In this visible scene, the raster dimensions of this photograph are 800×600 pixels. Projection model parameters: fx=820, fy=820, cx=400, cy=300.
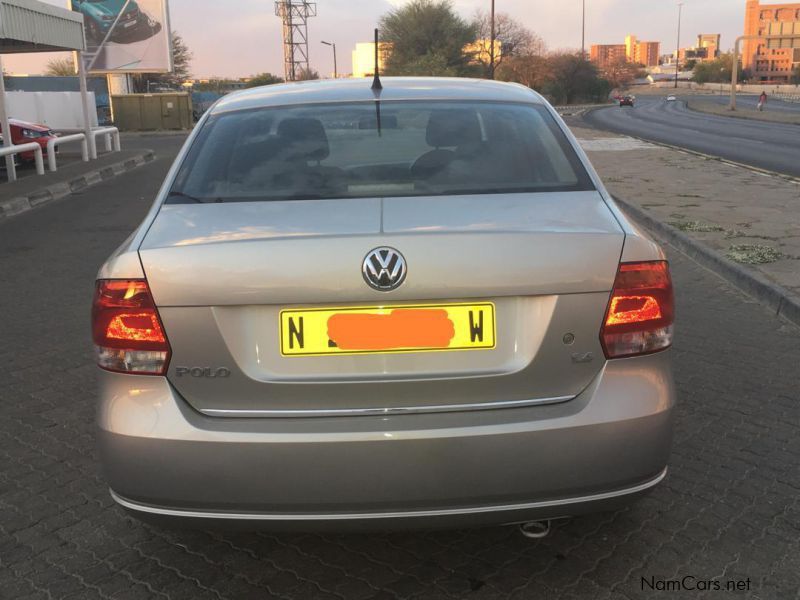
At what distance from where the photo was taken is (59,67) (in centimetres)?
7956

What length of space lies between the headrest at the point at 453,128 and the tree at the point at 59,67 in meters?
80.0

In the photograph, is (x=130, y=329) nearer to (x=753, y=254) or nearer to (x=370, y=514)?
(x=370, y=514)

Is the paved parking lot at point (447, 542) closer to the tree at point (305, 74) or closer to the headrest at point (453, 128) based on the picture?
the headrest at point (453, 128)

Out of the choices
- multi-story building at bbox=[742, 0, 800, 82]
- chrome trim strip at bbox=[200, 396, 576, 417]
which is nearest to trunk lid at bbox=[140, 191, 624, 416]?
chrome trim strip at bbox=[200, 396, 576, 417]

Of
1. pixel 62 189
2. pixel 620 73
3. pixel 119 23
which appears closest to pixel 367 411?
pixel 62 189

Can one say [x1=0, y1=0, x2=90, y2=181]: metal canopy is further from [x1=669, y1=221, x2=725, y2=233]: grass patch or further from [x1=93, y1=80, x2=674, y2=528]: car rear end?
[x1=93, y1=80, x2=674, y2=528]: car rear end

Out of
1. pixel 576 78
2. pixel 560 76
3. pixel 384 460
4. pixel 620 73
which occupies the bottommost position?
pixel 384 460

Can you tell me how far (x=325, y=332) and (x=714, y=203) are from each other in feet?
33.0

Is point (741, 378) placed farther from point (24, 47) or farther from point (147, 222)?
point (24, 47)

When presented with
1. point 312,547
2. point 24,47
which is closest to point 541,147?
point 312,547

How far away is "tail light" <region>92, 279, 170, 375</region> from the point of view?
235 centimetres

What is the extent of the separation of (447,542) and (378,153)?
1451 mm

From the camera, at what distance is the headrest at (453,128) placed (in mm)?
3107

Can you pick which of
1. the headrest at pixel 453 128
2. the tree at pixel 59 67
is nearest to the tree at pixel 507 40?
the tree at pixel 59 67
